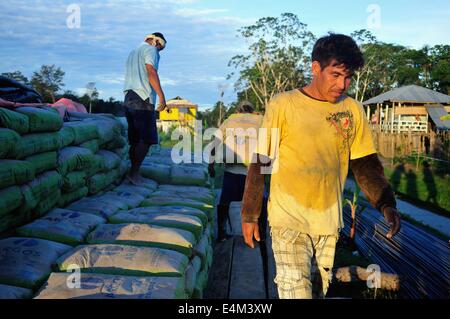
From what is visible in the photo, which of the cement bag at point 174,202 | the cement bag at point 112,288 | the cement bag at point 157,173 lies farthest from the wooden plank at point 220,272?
the cement bag at point 112,288

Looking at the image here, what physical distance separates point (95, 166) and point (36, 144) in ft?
3.86

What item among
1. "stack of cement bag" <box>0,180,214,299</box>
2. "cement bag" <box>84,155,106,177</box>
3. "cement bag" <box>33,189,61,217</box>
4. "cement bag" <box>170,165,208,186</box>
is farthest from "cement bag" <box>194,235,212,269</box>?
"cement bag" <box>170,165,208,186</box>

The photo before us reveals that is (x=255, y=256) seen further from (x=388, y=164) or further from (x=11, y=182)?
(x=388, y=164)

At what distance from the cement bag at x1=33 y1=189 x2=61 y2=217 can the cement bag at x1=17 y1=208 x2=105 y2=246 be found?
0.21 feet

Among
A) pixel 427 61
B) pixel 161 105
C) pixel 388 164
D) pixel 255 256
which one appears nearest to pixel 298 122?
pixel 255 256

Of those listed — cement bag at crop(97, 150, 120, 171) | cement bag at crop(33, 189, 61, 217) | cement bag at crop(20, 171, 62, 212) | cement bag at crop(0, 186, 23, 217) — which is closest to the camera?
cement bag at crop(0, 186, 23, 217)

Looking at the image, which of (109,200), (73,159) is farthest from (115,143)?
(109,200)

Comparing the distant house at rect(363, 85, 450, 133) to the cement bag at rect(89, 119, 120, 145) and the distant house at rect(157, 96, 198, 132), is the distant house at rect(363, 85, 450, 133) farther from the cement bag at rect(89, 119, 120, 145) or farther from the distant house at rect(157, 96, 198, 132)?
the cement bag at rect(89, 119, 120, 145)

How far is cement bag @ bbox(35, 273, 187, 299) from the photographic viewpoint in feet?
8.33

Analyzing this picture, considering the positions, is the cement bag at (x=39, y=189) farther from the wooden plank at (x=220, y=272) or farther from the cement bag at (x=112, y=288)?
the wooden plank at (x=220, y=272)

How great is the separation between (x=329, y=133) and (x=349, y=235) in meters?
4.21

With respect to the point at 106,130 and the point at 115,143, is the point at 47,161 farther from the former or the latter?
the point at 115,143

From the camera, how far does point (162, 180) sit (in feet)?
20.9

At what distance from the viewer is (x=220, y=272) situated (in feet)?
15.3
